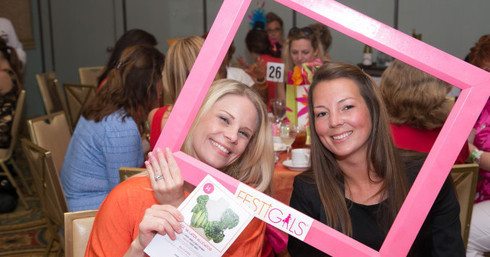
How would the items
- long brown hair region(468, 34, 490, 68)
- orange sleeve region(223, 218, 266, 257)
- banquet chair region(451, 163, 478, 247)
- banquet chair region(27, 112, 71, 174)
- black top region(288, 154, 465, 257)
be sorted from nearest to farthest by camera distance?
orange sleeve region(223, 218, 266, 257), black top region(288, 154, 465, 257), banquet chair region(451, 163, 478, 247), long brown hair region(468, 34, 490, 68), banquet chair region(27, 112, 71, 174)

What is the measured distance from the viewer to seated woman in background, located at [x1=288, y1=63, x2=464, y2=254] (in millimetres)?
1634

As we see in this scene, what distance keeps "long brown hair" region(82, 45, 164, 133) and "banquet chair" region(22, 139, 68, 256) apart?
29 centimetres

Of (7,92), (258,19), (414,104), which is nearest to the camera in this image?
(414,104)

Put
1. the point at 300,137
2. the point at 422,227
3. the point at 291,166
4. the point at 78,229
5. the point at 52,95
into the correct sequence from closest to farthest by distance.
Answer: the point at 422,227 < the point at 78,229 < the point at 291,166 < the point at 300,137 < the point at 52,95

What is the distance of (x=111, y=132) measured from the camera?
2676mm

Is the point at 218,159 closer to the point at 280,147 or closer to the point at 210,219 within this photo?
the point at 210,219

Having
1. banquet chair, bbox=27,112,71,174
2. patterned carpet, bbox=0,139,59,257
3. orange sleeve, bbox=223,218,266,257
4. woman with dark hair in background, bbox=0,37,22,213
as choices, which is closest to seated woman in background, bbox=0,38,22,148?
woman with dark hair in background, bbox=0,37,22,213

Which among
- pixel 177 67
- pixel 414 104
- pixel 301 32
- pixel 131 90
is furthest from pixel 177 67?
pixel 301 32

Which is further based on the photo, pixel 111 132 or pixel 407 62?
pixel 111 132

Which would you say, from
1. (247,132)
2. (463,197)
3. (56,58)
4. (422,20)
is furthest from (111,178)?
(56,58)

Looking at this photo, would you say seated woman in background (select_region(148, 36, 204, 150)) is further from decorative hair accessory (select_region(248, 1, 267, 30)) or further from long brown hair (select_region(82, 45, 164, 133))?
decorative hair accessory (select_region(248, 1, 267, 30))

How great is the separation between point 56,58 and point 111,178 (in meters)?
→ 6.01

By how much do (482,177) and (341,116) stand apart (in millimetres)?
1551

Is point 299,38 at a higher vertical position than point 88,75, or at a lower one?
higher
